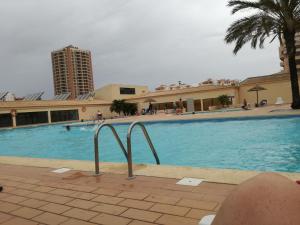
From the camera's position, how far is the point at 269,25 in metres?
13.3

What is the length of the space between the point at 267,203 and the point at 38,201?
2.54 meters

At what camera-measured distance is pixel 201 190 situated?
2.72 m

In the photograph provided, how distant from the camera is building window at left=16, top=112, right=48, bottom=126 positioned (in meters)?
29.2

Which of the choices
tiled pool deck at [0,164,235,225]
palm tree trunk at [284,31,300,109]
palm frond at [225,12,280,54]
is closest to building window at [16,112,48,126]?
palm frond at [225,12,280,54]

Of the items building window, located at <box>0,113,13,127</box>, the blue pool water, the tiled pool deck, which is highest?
building window, located at <box>0,113,13,127</box>

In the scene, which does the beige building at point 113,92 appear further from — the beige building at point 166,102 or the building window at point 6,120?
the building window at point 6,120

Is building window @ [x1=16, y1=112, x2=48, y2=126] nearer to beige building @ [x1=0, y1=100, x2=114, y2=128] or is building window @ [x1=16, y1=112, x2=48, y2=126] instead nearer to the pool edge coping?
beige building @ [x1=0, y1=100, x2=114, y2=128]

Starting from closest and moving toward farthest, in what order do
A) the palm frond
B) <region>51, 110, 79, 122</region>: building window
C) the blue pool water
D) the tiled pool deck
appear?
the tiled pool deck < the blue pool water < the palm frond < <region>51, 110, 79, 122</region>: building window

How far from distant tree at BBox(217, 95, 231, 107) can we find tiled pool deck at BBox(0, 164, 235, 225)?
2493 centimetres

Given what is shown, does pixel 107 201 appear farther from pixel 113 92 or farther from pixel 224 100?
pixel 113 92

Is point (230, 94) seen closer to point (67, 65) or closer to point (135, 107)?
point (135, 107)

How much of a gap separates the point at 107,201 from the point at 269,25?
13090mm

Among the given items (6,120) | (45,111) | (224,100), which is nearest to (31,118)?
(45,111)

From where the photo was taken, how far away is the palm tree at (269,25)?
42.6ft
